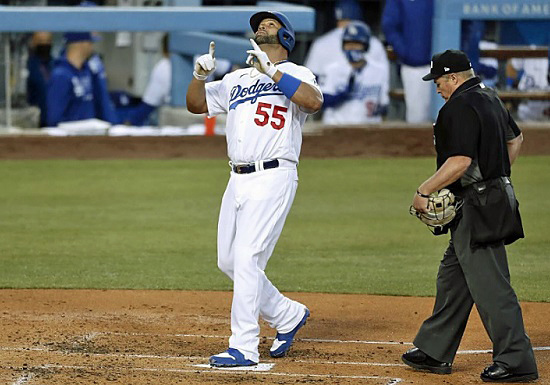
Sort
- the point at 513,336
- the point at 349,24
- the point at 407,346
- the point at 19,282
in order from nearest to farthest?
the point at 513,336 → the point at 407,346 → the point at 19,282 → the point at 349,24

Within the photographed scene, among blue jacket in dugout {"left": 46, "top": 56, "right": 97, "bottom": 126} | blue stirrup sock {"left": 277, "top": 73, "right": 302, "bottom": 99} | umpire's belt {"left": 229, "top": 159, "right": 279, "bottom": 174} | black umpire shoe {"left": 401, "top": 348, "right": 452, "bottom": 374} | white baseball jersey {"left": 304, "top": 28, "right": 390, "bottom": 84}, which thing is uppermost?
blue stirrup sock {"left": 277, "top": 73, "right": 302, "bottom": 99}

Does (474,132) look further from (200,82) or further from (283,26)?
(200,82)

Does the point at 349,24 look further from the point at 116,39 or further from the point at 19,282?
the point at 19,282

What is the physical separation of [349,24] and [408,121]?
1652mm

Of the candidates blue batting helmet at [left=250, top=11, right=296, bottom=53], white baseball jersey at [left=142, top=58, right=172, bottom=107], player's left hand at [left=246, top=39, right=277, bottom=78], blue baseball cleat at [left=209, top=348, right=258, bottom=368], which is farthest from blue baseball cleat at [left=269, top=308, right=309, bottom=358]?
white baseball jersey at [left=142, top=58, right=172, bottom=107]

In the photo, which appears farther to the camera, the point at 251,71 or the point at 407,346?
the point at 407,346

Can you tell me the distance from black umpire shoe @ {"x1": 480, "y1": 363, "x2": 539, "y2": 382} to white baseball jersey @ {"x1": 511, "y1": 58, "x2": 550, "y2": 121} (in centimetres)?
1061

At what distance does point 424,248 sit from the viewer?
34.7 ft

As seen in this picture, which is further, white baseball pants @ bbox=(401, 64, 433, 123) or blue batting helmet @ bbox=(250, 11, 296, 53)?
white baseball pants @ bbox=(401, 64, 433, 123)

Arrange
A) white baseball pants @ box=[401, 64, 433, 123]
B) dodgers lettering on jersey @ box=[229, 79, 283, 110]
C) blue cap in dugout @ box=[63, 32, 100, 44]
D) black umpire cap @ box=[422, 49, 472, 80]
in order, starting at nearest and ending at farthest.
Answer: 1. black umpire cap @ box=[422, 49, 472, 80]
2. dodgers lettering on jersey @ box=[229, 79, 283, 110]
3. blue cap in dugout @ box=[63, 32, 100, 44]
4. white baseball pants @ box=[401, 64, 433, 123]

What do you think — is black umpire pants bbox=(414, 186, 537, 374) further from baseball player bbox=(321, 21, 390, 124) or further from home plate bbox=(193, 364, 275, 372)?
baseball player bbox=(321, 21, 390, 124)

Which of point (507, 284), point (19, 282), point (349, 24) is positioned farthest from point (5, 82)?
point (507, 284)

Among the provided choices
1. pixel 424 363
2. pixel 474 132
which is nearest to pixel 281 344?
pixel 424 363

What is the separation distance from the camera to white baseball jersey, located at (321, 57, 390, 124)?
1631 cm
